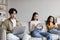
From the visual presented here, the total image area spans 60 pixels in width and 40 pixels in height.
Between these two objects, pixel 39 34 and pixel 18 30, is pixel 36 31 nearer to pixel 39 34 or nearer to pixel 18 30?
pixel 39 34

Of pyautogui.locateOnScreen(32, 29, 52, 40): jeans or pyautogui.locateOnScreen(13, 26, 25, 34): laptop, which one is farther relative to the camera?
pyautogui.locateOnScreen(32, 29, 52, 40): jeans

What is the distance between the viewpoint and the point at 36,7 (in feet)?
21.0

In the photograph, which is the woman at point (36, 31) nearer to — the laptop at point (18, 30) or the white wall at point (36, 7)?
the laptop at point (18, 30)

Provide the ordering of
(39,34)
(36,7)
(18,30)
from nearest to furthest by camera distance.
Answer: (18,30), (39,34), (36,7)

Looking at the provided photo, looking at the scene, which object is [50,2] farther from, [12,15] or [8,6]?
[12,15]

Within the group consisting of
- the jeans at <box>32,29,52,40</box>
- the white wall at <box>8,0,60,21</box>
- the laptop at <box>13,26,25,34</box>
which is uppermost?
the white wall at <box>8,0,60,21</box>

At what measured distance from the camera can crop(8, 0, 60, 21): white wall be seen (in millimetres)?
6343

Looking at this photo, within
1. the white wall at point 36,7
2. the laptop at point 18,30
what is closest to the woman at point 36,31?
the laptop at point 18,30

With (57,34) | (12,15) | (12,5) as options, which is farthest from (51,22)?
(12,5)

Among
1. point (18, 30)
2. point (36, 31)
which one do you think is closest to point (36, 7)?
point (36, 31)

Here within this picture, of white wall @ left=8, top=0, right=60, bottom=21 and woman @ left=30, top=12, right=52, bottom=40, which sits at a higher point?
white wall @ left=8, top=0, right=60, bottom=21

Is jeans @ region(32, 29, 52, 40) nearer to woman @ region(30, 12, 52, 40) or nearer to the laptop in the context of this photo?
woman @ region(30, 12, 52, 40)

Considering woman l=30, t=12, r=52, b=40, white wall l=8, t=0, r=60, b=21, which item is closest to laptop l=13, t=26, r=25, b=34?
woman l=30, t=12, r=52, b=40

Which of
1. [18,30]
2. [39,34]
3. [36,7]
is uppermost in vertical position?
[36,7]
